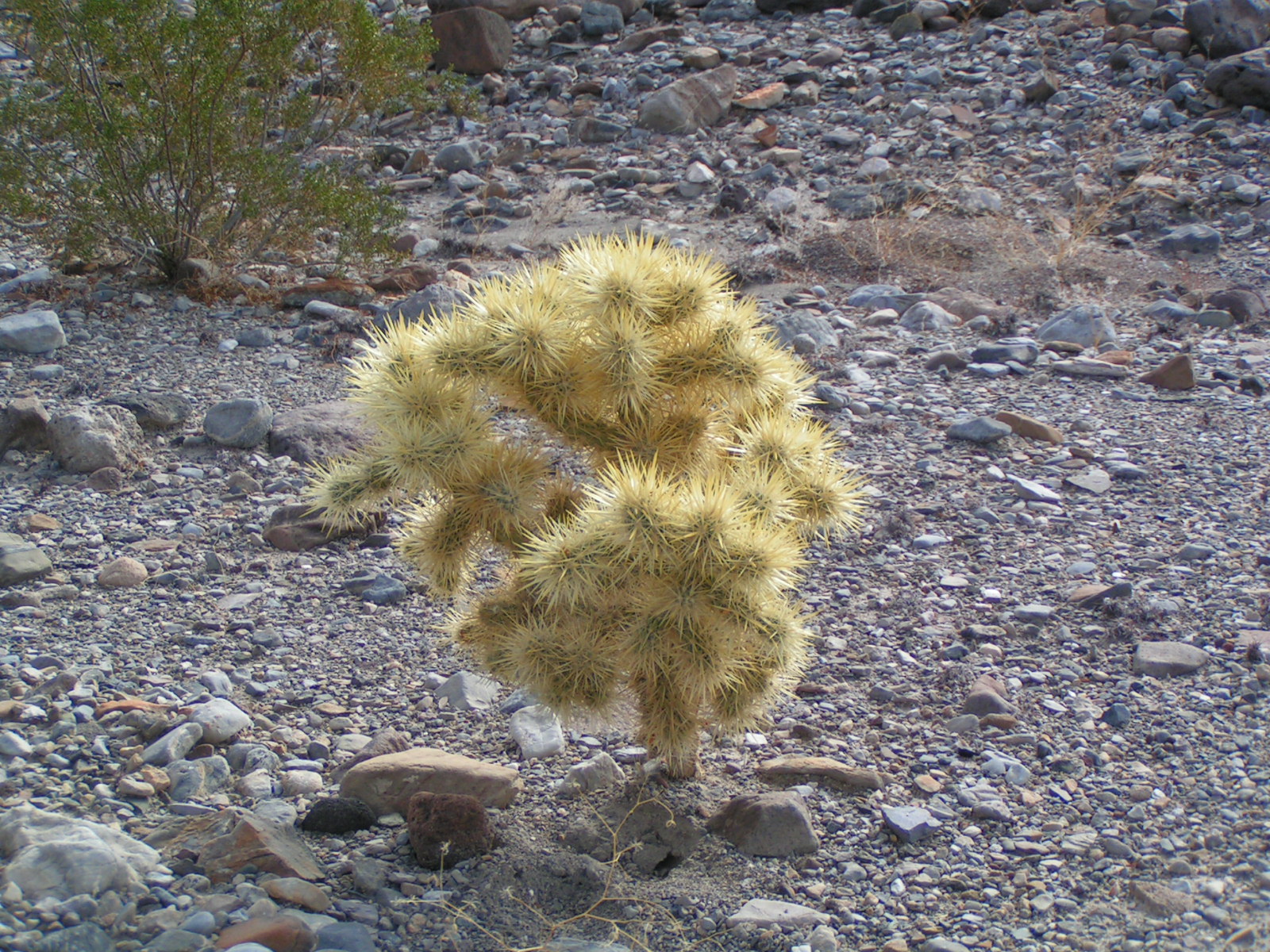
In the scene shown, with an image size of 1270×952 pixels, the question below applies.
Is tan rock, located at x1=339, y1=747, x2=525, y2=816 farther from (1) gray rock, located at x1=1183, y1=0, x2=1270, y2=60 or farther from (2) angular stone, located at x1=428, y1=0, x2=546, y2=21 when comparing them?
(2) angular stone, located at x1=428, y1=0, x2=546, y2=21

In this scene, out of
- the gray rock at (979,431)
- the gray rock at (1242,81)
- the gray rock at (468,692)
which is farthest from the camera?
the gray rock at (1242,81)

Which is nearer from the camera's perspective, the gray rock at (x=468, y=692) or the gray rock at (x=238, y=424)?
the gray rock at (x=468, y=692)

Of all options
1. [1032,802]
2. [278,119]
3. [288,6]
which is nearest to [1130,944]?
[1032,802]

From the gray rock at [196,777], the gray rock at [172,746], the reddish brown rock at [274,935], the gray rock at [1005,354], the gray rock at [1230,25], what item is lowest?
the gray rock at [1005,354]

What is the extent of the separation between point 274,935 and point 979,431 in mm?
4164

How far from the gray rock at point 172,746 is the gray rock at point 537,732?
3.13ft

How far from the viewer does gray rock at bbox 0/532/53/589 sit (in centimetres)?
416

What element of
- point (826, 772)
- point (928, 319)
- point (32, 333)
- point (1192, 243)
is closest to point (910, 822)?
point (826, 772)

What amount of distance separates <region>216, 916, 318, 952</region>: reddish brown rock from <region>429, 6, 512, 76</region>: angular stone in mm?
12356

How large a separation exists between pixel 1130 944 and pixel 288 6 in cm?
718

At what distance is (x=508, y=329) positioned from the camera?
2.78 m

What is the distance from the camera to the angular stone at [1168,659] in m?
3.77

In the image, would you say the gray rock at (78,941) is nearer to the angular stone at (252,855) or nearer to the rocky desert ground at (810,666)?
the rocky desert ground at (810,666)

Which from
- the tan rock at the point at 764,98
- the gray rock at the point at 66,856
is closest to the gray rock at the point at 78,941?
the gray rock at the point at 66,856
